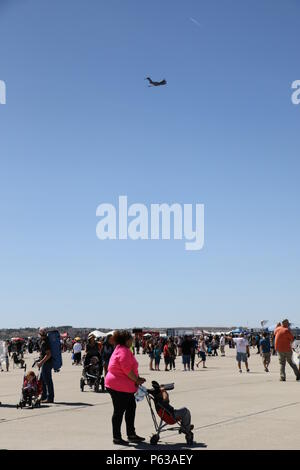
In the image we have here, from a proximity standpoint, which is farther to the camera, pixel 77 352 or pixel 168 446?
pixel 77 352

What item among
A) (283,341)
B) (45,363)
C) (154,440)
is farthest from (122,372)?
(283,341)

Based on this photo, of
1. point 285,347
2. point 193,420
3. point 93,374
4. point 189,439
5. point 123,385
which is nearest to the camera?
point 189,439

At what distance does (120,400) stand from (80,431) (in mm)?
1190

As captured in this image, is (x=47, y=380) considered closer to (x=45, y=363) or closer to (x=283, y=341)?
(x=45, y=363)

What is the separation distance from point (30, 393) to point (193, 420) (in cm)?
373

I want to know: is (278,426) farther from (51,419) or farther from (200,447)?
(51,419)

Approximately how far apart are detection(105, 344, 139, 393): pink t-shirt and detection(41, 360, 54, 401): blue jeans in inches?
198

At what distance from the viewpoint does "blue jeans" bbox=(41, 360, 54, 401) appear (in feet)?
43.9

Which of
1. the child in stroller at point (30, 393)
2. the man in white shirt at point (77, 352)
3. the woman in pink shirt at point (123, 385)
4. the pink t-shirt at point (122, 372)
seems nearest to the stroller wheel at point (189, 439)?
the woman in pink shirt at point (123, 385)

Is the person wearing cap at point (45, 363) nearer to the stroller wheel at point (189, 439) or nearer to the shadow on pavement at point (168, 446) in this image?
the shadow on pavement at point (168, 446)

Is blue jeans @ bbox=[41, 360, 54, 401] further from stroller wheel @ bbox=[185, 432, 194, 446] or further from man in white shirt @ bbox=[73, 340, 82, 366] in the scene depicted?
man in white shirt @ bbox=[73, 340, 82, 366]

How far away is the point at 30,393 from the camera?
12734 millimetres

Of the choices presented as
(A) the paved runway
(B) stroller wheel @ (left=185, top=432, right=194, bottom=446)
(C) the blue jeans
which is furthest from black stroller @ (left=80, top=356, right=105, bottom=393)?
(B) stroller wheel @ (left=185, top=432, right=194, bottom=446)
